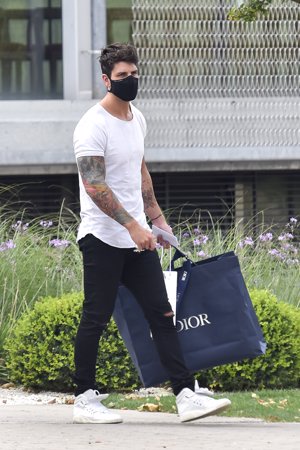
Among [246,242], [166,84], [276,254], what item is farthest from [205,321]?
[166,84]

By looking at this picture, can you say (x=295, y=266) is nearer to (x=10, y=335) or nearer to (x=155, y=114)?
(x=10, y=335)

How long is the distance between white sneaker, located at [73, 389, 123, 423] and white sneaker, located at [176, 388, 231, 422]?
1.16ft

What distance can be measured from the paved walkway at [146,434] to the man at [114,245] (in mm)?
152

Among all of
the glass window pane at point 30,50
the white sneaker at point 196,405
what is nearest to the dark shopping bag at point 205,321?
Result: the white sneaker at point 196,405

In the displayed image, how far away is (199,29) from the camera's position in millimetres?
17438

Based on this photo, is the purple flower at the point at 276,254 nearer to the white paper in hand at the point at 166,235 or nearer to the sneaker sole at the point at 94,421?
the white paper in hand at the point at 166,235

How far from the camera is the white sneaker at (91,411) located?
6836 mm

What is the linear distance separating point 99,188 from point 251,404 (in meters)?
1.86

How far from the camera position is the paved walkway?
6.14 m

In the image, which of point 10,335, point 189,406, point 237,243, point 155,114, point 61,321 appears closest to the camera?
point 189,406

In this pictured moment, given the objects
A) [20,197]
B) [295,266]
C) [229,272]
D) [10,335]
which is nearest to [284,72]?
[20,197]

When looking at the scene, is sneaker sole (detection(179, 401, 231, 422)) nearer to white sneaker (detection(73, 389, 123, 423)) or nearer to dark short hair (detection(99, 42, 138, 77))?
white sneaker (detection(73, 389, 123, 423))

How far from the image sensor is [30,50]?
17500 millimetres

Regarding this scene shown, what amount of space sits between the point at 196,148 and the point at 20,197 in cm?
247
